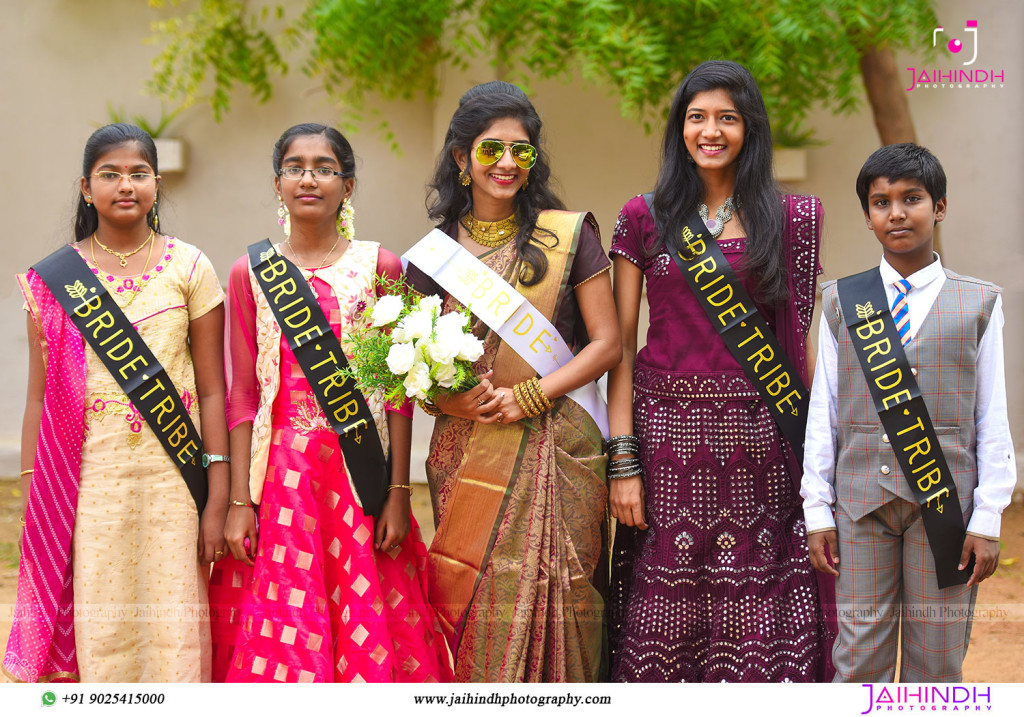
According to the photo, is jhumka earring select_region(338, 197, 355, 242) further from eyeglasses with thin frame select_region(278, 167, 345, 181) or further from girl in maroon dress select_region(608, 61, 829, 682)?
girl in maroon dress select_region(608, 61, 829, 682)

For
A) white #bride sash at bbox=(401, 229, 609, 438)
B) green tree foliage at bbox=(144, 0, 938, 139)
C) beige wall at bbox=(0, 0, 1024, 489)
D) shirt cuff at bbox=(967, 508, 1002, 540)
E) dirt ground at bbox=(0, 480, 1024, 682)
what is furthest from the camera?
beige wall at bbox=(0, 0, 1024, 489)

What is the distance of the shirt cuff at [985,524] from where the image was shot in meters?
2.51

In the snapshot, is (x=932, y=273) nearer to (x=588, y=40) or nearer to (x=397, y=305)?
(x=397, y=305)

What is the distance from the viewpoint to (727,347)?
2.84 meters

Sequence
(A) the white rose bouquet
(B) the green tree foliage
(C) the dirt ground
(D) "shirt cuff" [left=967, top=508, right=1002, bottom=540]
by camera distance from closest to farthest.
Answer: (D) "shirt cuff" [left=967, top=508, right=1002, bottom=540] < (A) the white rose bouquet < (C) the dirt ground < (B) the green tree foliage

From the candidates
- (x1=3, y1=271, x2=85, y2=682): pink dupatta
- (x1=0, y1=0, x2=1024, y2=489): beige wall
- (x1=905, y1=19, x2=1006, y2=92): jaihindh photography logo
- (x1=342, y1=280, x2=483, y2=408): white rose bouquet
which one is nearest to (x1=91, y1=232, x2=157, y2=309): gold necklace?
(x1=3, y1=271, x2=85, y2=682): pink dupatta

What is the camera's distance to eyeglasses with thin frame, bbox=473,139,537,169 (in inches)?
113

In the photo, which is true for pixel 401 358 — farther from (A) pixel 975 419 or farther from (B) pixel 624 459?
(A) pixel 975 419

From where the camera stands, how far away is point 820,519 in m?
2.66

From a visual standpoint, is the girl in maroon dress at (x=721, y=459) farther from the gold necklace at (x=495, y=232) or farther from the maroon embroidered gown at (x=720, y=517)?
the gold necklace at (x=495, y=232)

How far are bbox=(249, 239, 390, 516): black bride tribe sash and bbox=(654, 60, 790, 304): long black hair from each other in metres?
1.12

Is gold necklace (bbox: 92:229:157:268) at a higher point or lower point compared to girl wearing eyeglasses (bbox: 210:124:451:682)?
higher

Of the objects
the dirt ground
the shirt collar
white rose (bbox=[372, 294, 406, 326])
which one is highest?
the shirt collar

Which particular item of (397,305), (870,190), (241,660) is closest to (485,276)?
(397,305)
